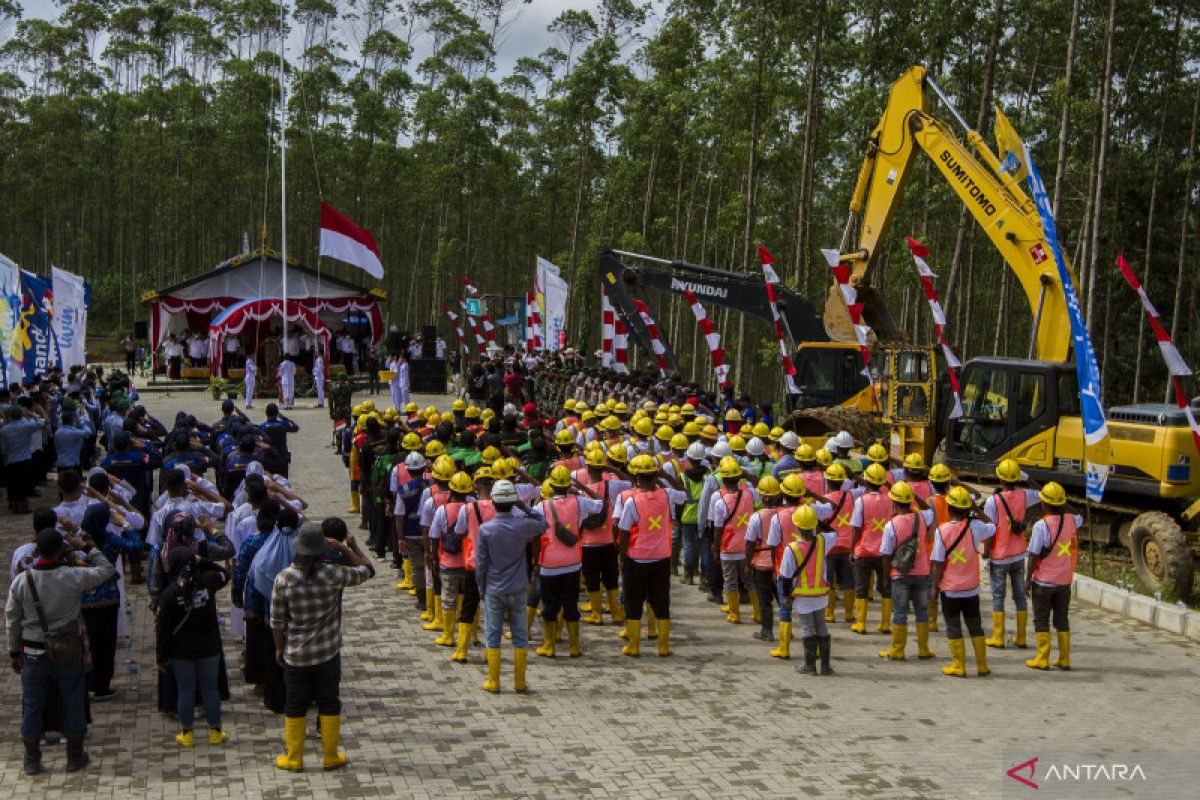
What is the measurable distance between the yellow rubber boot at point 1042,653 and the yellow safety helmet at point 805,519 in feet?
7.38

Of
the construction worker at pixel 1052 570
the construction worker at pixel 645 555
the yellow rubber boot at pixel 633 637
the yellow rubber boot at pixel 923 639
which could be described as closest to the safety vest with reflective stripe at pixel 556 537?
the construction worker at pixel 645 555

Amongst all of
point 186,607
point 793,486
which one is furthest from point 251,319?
point 186,607

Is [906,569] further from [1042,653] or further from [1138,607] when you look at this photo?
[1138,607]

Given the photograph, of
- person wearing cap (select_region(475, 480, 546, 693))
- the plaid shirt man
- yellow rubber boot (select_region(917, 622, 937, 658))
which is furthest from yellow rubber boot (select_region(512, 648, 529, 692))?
yellow rubber boot (select_region(917, 622, 937, 658))

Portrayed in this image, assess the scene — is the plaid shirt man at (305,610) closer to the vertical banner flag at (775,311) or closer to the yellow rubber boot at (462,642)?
the yellow rubber boot at (462,642)

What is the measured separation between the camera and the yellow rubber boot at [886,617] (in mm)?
11773

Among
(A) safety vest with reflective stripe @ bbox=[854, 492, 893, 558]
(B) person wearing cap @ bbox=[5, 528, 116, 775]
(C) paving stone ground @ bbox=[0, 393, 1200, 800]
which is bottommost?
(C) paving stone ground @ bbox=[0, 393, 1200, 800]

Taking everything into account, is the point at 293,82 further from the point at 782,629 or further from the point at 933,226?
the point at 782,629

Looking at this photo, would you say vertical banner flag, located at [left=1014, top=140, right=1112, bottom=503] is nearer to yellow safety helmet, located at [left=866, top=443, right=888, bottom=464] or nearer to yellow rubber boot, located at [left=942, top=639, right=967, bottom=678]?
yellow safety helmet, located at [left=866, top=443, right=888, bottom=464]

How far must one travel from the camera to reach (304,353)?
1499 inches

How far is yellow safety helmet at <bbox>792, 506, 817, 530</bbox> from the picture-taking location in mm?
10102

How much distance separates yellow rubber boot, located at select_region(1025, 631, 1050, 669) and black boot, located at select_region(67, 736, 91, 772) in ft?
25.0

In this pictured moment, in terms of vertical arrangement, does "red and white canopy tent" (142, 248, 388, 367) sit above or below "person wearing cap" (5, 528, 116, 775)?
above

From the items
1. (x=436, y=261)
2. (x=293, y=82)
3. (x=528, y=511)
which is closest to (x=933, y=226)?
(x=436, y=261)
